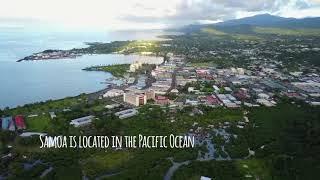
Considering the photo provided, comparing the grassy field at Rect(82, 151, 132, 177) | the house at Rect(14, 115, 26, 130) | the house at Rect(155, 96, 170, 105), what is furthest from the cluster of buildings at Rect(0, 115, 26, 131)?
the house at Rect(155, 96, 170, 105)

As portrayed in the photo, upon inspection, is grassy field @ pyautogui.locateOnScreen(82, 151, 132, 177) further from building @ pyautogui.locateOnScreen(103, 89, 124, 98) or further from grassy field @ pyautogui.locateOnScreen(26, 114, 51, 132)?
building @ pyautogui.locateOnScreen(103, 89, 124, 98)

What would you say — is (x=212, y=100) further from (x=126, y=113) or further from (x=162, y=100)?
(x=126, y=113)

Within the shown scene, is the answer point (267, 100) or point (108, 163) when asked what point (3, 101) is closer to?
point (108, 163)

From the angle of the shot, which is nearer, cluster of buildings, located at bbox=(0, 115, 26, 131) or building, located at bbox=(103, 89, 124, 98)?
cluster of buildings, located at bbox=(0, 115, 26, 131)

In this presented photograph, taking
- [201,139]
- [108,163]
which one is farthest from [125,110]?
[108,163]

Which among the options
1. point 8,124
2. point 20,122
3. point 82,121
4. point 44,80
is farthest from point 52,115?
point 44,80

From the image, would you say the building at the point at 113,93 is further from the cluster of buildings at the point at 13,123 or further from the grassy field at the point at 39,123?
the cluster of buildings at the point at 13,123
